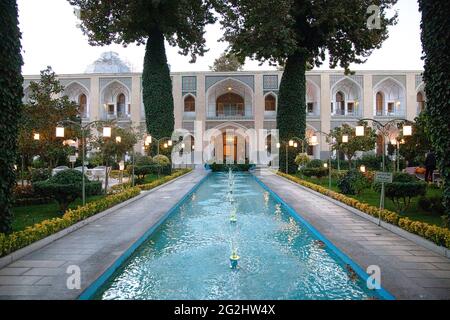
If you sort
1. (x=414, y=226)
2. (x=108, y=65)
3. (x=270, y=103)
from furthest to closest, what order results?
(x=108, y=65) < (x=270, y=103) < (x=414, y=226)

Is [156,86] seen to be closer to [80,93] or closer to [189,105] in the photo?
[189,105]

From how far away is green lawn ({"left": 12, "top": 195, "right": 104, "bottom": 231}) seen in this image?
7.62 metres

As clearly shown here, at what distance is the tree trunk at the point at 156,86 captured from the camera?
66.7 ft

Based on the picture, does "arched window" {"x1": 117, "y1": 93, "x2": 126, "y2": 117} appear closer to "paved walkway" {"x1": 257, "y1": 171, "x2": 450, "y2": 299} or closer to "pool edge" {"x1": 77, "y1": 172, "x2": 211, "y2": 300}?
"pool edge" {"x1": 77, "y1": 172, "x2": 211, "y2": 300}

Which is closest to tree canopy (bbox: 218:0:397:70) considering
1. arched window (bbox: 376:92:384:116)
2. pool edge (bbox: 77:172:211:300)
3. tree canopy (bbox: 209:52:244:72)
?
pool edge (bbox: 77:172:211:300)

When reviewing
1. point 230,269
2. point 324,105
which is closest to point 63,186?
point 230,269

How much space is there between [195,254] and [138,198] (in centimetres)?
628

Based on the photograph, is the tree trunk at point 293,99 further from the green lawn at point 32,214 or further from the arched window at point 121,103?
the arched window at point 121,103

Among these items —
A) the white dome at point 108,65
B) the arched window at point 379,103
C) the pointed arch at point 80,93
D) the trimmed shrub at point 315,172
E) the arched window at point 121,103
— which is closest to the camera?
the trimmed shrub at point 315,172

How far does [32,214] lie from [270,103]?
26.2 metres

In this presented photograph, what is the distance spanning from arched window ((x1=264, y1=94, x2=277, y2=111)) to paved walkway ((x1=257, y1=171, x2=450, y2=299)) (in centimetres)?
2385

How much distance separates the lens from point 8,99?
5.92 m

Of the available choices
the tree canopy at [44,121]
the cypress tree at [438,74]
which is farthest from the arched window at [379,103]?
the cypress tree at [438,74]

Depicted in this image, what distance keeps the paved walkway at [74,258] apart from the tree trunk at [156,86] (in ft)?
39.9
